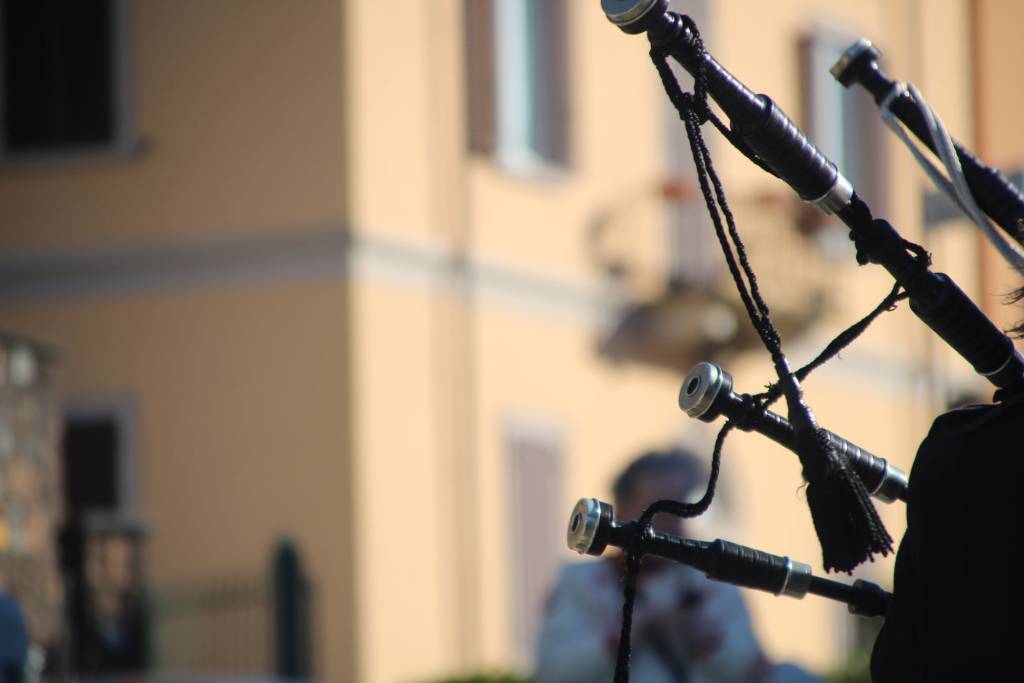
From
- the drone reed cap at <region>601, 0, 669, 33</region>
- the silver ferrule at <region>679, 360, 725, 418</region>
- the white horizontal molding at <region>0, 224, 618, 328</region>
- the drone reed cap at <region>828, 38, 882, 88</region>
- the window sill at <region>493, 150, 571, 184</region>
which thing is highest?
the window sill at <region>493, 150, 571, 184</region>

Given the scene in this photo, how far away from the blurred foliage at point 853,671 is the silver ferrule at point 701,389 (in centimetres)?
1077

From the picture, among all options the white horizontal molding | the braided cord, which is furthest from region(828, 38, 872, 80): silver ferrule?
the white horizontal molding

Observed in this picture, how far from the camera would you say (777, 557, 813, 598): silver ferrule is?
2676 millimetres

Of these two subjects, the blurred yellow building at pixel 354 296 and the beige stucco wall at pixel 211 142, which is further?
the beige stucco wall at pixel 211 142

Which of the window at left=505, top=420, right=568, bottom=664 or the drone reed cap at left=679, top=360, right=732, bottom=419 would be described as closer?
the drone reed cap at left=679, top=360, right=732, bottom=419

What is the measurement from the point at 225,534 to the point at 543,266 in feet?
10.2

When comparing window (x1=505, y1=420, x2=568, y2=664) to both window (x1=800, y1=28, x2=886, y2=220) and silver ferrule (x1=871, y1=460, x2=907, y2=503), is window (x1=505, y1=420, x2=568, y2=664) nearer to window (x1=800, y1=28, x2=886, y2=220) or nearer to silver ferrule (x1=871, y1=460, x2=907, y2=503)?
window (x1=800, y1=28, x2=886, y2=220)

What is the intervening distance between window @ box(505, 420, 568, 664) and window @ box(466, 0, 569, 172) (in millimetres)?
1932

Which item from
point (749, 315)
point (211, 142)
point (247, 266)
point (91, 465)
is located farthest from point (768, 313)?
point (91, 465)

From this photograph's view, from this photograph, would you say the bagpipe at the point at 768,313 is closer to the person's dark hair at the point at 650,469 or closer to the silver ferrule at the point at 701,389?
the silver ferrule at the point at 701,389

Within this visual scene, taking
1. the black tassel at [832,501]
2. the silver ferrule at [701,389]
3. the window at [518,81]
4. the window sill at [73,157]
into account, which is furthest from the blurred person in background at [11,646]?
the window at [518,81]

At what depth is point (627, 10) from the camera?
2.37 m

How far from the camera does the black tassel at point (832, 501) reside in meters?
2.44

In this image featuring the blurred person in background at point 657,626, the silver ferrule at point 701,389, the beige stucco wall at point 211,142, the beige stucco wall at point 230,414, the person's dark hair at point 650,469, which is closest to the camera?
the silver ferrule at point 701,389
